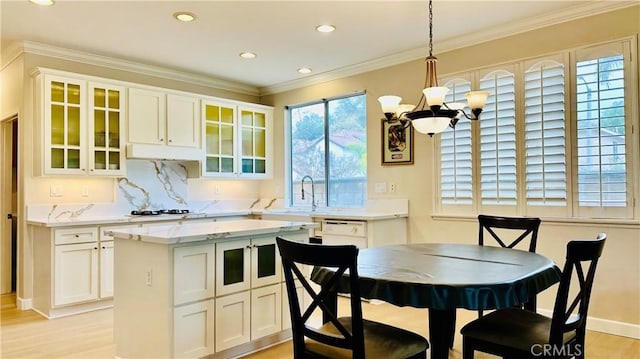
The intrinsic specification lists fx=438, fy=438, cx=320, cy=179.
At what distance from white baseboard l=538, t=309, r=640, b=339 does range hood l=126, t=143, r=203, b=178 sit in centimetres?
417

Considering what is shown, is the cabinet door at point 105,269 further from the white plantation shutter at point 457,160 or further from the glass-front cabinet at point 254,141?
the white plantation shutter at point 457,160

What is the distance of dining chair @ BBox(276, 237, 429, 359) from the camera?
1.73 meters

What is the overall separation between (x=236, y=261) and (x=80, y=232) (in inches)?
78.5

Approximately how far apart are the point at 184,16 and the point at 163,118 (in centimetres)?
160

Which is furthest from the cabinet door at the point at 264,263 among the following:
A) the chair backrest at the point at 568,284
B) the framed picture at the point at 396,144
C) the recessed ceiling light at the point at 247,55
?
the recessed ceiling light at the point at 247,55

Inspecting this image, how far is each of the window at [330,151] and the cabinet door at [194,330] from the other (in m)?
2.72

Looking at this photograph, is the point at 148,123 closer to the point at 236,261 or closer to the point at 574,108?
the point at 236,261

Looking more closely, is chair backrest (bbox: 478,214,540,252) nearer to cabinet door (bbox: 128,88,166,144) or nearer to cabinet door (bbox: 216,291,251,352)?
cabinet door (bbox: 216,291,251,352)

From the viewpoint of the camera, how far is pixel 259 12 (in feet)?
11.4

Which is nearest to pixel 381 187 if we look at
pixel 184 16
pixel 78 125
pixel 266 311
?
pixel 266 311

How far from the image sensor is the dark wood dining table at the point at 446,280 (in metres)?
1.76

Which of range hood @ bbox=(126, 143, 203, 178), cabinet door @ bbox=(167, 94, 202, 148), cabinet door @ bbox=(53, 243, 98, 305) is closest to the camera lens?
cabinet door @ bbox=(53, 243, 98, 305)

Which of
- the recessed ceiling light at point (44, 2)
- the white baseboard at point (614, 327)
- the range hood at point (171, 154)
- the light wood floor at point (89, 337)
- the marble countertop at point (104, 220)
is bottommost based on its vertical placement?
the light wood floor at point (89, 337)

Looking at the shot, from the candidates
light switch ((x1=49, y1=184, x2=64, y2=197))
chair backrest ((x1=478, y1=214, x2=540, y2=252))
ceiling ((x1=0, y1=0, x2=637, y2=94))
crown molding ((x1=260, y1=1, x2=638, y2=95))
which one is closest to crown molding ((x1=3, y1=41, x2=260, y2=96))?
ceiling ((x1=0, y1=0, x2=637, y2=94))
